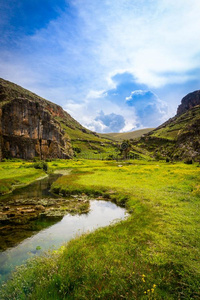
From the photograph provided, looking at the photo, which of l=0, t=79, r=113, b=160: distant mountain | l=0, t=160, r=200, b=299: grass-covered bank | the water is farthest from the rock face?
l=0, t=160, r=200, b=299: grass-covered bank

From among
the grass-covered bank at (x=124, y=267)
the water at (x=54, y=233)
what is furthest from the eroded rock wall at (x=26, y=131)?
the grass-covered bank at (x=124, y=267)

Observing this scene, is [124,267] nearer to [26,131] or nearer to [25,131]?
[25,131]

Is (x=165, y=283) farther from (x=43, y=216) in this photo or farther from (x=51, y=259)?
(x=43, y=216)

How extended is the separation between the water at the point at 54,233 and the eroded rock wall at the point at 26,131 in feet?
346

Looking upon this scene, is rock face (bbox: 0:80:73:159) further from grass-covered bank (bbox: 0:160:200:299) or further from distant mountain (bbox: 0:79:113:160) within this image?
grass-covered bank (bbox: 0:160:200:299)

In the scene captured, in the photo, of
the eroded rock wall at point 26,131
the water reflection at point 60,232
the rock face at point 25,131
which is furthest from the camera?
the eroded rock wall at point 26,131

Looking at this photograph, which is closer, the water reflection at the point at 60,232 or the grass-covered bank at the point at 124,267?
the grass-covered bank at the point at 124,267

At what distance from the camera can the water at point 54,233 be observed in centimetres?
1141

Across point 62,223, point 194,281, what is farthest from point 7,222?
point 194,281

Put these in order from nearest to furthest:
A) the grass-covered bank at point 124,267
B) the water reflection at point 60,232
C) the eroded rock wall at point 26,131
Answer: the grass-covered bank at point 124,267, the water reflection at point 60,232, the eroded rock wall at point 26,131

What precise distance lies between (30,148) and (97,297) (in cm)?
12742

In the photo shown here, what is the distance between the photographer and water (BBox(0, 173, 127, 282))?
11406 mm

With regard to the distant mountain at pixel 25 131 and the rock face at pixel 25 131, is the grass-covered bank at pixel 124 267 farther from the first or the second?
the rock face at pixel 25 131

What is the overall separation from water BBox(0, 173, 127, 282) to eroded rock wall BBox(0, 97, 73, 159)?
4151 inches
